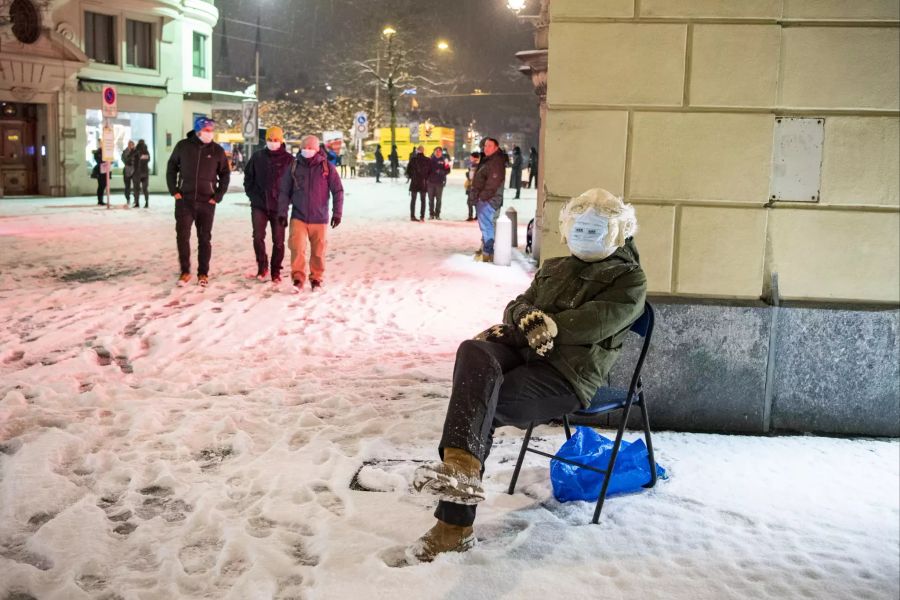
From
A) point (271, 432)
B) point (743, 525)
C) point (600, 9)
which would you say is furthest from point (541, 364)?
point (600, 9)

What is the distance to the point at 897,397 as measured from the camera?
20.2 feet

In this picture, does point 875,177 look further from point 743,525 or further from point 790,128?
point 743,525

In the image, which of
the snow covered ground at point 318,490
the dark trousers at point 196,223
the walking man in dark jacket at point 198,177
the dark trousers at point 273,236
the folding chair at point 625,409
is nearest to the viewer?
the snow covered ground at point 318,490

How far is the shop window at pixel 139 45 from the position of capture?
32969 mm

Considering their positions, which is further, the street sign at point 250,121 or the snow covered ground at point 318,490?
the street sign at point 250,121

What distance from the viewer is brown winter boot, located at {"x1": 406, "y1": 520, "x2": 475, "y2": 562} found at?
3.95 m

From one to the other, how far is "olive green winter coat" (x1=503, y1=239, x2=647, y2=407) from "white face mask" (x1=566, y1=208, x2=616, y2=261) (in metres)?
0.05

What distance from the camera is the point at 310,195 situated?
11094 millimetres

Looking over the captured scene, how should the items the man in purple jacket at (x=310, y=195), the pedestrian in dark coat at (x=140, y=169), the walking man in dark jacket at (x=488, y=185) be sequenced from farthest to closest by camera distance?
the pedestrian in dark coat at (x=140, y=169) → the walking man in dark jacket at (x=488, y=185) → the man in purple jacket at (x=310, y=195)

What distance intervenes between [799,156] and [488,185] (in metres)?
9.01

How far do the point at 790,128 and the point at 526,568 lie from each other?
3733 mm

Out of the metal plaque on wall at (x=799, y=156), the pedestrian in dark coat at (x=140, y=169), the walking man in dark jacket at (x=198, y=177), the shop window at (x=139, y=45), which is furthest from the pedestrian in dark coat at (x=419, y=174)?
the metal plaque on wall at (x=799, y=156)

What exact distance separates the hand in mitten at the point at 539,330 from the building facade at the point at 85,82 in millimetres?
28095

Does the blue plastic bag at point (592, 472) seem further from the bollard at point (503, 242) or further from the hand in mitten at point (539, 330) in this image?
the bollard at point (503, 242)
